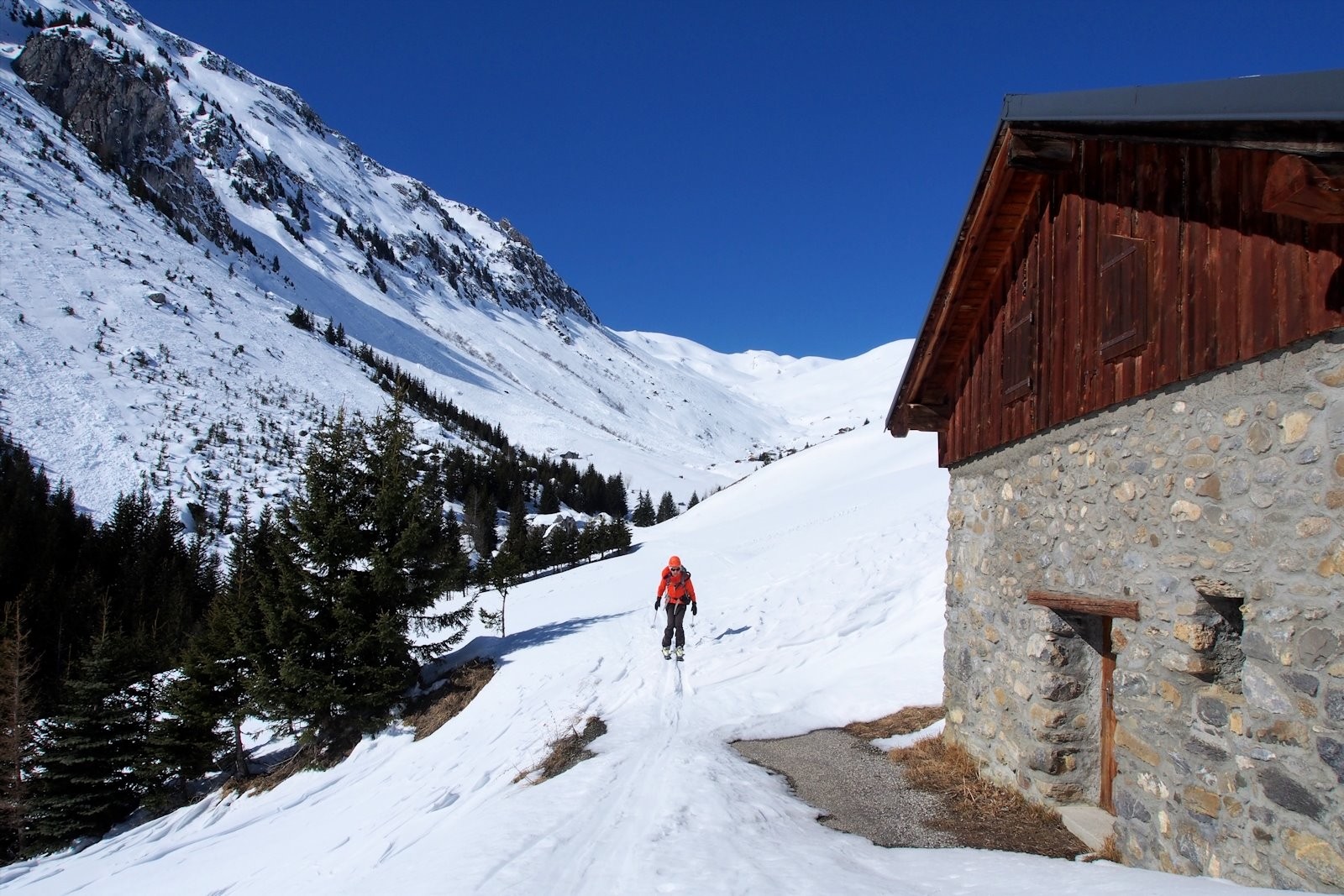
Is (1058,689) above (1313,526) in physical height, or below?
below

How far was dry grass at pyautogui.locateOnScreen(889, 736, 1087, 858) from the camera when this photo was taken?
545 cm

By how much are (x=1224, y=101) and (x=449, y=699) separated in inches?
621

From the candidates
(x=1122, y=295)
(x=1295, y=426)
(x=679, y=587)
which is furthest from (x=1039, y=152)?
(x=679, y=587)

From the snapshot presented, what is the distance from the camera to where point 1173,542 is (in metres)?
4.44

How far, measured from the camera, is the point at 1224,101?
128 inches

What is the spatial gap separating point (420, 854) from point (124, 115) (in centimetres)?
17721

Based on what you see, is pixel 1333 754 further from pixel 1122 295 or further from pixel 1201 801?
pixel 1122 295

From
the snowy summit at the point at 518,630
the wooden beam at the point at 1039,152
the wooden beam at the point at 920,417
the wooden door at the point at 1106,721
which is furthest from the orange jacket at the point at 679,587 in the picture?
the wooden beam at the point at 1039,152

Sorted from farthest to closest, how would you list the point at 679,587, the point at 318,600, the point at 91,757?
1. the point at 91,757
2. the point at 318,600
3. the point at 679,587

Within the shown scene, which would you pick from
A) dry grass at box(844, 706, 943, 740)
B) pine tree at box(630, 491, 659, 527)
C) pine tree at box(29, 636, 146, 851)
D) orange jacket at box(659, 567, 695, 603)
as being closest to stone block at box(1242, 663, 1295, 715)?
dry grass at box(844, 706, 943, 740)

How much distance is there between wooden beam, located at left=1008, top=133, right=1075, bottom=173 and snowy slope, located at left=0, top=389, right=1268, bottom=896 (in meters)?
4.91

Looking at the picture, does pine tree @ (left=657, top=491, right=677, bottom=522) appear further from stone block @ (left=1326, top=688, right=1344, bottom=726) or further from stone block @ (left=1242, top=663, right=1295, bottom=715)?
stone block @ (left=1326, top=688, right=1344, bottom=726)

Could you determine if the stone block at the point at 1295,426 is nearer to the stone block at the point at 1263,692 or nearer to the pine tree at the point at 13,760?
the stone block at the point at 1263,692

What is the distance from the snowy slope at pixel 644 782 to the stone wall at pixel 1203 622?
518 millimetres
